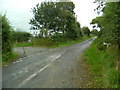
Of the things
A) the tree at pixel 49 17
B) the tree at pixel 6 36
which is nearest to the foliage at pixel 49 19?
the tree at pixel 49 17

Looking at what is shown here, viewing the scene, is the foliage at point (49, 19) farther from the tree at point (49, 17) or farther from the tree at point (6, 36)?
the tree at point (6, 36)

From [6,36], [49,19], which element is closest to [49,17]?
[49,19]

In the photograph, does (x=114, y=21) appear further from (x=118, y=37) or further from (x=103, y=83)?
(x=103, y=83)

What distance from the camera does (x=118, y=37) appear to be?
16.7 feet

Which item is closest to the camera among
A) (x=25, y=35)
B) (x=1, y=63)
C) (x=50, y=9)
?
(x=1, y=63)

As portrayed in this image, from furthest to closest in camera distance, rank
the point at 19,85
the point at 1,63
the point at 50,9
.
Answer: the point at 50,9 < the point at 1,63 < the point at 19,85

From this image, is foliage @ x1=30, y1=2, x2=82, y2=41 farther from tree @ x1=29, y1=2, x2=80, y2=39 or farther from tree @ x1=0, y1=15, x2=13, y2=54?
tree @ x1=0, y1=15, x2=13, y2=54

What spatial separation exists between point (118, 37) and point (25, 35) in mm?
24293

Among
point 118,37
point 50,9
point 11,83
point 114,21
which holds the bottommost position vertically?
point 11,83

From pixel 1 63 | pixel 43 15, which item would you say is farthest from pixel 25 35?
pixel 1 63

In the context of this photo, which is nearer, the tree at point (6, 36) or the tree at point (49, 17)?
the tree at point (6, 36)

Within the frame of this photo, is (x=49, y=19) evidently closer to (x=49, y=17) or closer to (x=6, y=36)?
(x=49, y=17)

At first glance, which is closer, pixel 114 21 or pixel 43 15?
pixel 114 21

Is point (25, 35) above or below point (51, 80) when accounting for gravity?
above
